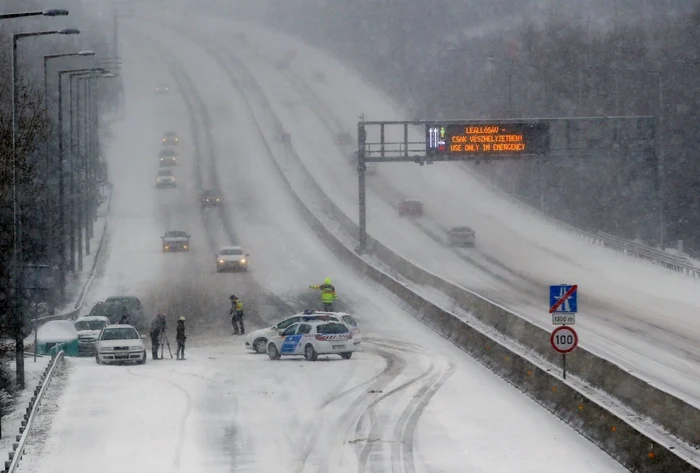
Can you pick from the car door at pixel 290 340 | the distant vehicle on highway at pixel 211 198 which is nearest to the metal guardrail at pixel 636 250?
the distant vehicle on highway at pixel 211 198

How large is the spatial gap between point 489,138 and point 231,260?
563 inches

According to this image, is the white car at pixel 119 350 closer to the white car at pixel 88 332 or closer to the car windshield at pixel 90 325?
the white car at pixel 88 332

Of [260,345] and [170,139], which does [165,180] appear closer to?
[170,139]

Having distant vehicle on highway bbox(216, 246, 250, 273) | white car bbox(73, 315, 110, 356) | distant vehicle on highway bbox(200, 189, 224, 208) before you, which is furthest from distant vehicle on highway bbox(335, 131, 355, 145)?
white car bbox(73, 315, 110, 356)

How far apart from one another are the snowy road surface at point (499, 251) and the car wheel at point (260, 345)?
990cm

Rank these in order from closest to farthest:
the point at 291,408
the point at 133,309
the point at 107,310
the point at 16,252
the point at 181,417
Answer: the point at 181,417 → the point at 291,408 → the point at 16,252 → the point at 107,310 → the point at 133,309

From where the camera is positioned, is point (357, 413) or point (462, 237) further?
point (462, 237)

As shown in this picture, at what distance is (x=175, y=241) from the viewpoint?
217ft

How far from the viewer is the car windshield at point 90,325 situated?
3994cm

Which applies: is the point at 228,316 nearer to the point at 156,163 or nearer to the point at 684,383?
the point at 684,383

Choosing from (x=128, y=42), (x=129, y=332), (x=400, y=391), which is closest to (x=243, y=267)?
(x=129, y=332)

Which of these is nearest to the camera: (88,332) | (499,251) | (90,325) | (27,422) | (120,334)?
(27,422)

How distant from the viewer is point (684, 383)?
1179 inches

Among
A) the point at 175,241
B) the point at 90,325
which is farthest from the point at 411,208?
the point at 90,325
